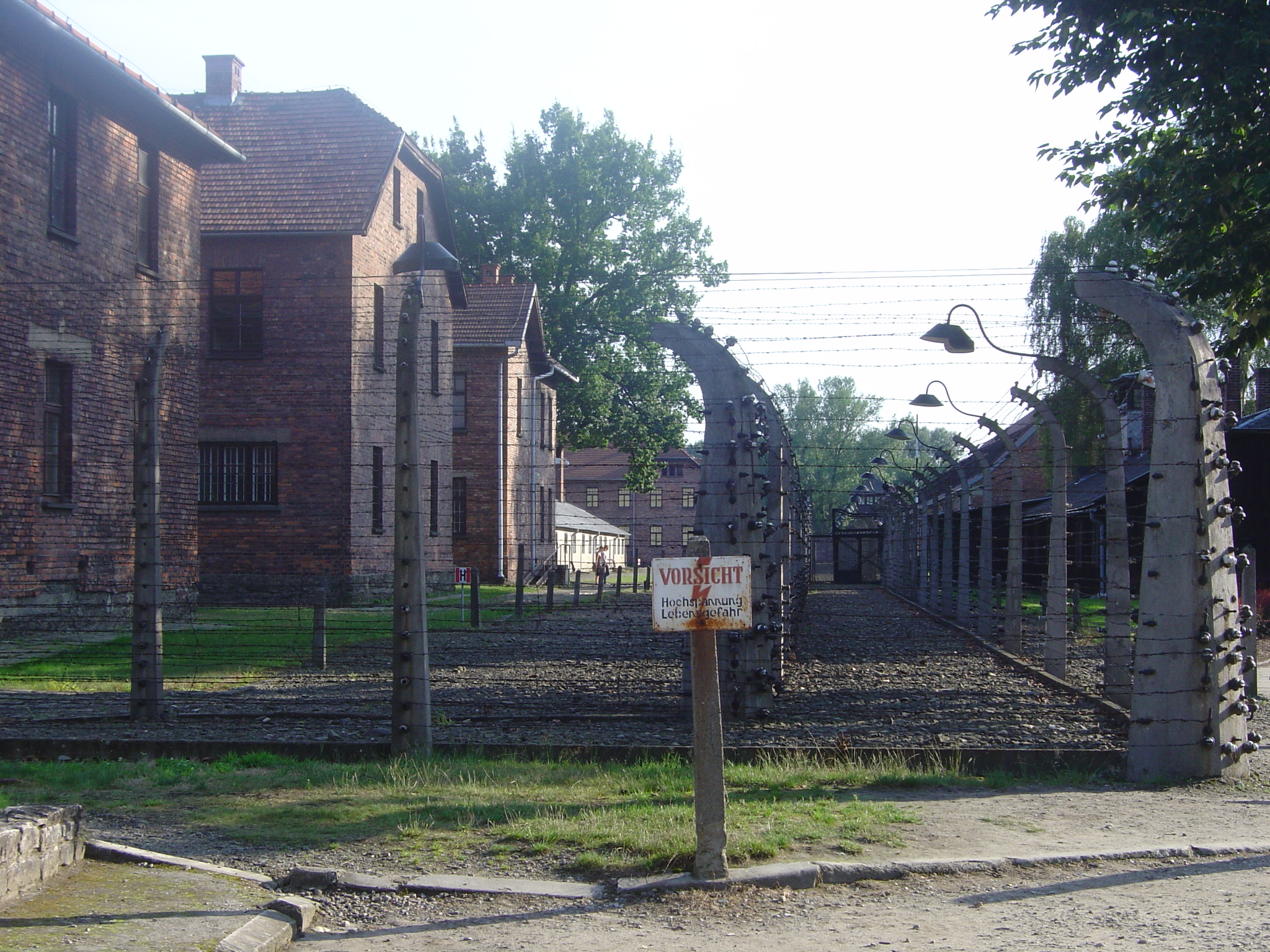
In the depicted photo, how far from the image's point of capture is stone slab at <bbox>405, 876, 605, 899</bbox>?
5.18 m

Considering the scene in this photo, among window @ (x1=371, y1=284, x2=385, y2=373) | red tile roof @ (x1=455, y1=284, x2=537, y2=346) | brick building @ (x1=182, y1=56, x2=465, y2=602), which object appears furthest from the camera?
red tile roof @ (x1=455, y1=284, x2=537, y2=346)

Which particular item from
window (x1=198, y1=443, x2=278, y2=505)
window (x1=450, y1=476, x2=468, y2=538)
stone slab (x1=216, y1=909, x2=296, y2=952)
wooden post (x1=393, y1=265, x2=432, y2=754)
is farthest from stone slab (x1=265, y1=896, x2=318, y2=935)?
window (x1=450, y1=476, x2=468, y2=538)

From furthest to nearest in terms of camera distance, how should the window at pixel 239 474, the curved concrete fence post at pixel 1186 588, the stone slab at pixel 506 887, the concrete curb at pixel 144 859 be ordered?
the window at pixel 239 474 < the curved concrete fence post at pixel 1186 588 < the concrete curb at pixel 144 859 < the stone slab at pixel 506 887

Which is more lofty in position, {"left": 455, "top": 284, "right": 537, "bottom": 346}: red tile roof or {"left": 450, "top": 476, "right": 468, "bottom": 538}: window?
{"left": 455, "top": 284, "right": 537, "bottom": 346}: red tile roof

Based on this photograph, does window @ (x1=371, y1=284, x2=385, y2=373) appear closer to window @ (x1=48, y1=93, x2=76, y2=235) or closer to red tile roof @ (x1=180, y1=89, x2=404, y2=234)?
red tile roof @ (x1=180, y1=89, x2=404, y2=234)

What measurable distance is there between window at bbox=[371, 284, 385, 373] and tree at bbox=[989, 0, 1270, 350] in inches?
643

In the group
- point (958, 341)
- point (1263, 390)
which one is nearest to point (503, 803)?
point (958, 341)

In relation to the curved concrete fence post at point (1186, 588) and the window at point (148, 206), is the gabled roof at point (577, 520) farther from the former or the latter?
the curved concrete fence post at point (1186, 588)

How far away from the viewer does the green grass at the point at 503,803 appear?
5844 millimetres

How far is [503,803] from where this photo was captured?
6.77 m

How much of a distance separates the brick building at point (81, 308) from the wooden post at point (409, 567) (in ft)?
22.8

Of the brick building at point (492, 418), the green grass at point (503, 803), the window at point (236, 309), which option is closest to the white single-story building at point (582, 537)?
the brick building at point (492, 418)

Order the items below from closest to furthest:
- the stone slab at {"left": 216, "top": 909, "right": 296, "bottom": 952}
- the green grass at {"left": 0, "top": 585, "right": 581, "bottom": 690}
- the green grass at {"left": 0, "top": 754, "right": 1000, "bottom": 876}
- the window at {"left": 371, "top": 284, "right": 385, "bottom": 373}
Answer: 1. the stone slab at {"left": 216, "top": 909, "right": 296, "bottom": 952}
2. the green grass at {"left": 0, "top": 754, "right": 1000, "bottom": 876}
3. the green grass at {"left": 0, "top": 585, "right": 581, "bottom": 690}
4. the window at {"left": 371, "top": 284, "right": 385, "bottom": 373}

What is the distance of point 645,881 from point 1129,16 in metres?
10.0
